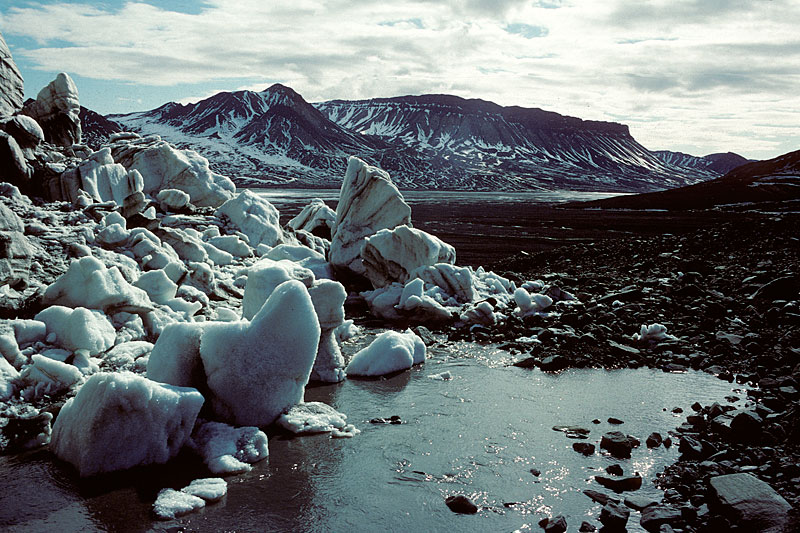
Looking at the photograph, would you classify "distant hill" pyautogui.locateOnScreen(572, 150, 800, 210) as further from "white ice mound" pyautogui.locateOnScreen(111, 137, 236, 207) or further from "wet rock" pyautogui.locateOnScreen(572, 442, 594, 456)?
"wet rock" pyautogui.locateOnScreen(572, 442, 594, 456)

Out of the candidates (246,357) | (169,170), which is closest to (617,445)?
(246,357)

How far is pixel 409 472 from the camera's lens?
828 centimetres

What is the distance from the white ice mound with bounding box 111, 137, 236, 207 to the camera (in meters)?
23.7

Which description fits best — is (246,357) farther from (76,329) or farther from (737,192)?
(737,192)

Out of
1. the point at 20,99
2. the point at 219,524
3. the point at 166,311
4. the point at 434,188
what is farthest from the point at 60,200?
the point at 434,188

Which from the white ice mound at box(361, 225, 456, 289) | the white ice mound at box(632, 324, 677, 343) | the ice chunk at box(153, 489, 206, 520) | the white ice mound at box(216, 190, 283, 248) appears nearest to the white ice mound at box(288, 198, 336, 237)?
the white ice mound at box(216, 190, 283, 248)

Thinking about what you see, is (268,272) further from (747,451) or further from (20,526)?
(747,451)

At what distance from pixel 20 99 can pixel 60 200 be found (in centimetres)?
636

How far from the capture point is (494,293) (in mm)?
18969

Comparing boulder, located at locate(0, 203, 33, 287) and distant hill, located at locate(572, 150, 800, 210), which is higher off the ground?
distant hill, located at locate(572, 150, 800, 210)

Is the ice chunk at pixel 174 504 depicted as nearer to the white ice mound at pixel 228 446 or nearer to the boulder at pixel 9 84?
the white ice mound at pixel 228 446

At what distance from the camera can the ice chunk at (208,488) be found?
7.44 meters

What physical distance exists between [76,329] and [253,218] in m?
12.7

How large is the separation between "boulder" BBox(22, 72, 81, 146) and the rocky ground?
1734 cm
